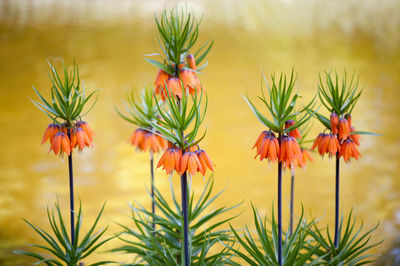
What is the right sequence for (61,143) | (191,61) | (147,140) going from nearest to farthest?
(61,143) < (191,61) < (147,140)

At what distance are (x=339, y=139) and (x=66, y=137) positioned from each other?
3.56ft

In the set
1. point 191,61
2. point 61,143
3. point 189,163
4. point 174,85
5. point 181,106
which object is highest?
point 191,61

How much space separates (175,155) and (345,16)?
865 centimetres

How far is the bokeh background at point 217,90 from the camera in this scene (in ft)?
13.9

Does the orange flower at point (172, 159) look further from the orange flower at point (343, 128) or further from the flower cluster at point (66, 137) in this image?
the orange flower at point (343, 128)

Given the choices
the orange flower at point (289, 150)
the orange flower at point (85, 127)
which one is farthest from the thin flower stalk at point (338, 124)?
the orange flower at point (85, 127)

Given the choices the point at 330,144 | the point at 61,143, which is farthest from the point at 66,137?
the point at 330,144

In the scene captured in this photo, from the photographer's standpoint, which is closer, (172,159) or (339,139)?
(172,159)

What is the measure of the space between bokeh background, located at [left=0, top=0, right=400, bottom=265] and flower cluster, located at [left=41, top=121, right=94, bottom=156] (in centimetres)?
83

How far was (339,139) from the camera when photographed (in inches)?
77.3

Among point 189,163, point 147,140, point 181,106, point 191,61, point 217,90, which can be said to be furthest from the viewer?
point 217,90

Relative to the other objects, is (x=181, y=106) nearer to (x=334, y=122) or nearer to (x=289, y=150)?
(x=289, y=150)

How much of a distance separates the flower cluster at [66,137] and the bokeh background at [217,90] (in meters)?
0.83

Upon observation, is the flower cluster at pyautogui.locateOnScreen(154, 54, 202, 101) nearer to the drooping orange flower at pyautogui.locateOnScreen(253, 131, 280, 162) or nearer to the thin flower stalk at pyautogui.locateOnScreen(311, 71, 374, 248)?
the drooping orange flower at pyautogui.locateOnScreen(253, 131, 280, 162)
